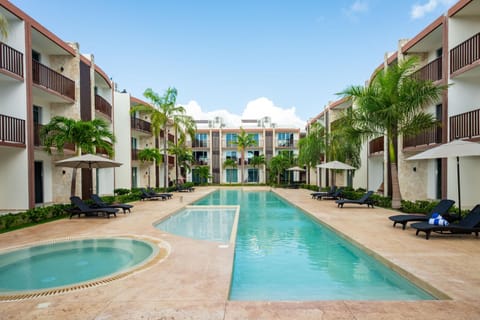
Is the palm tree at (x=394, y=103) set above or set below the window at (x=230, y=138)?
below

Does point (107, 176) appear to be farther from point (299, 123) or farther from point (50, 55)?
point (299, 123)

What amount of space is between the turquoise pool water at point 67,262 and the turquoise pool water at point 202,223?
2.33 m

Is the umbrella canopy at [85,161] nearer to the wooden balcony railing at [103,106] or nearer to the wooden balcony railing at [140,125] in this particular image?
the wooden balcony railing at [103,106]

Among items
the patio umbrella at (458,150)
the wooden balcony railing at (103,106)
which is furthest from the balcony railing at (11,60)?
the patio umbrella at (458,150)

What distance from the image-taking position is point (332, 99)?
3072cm

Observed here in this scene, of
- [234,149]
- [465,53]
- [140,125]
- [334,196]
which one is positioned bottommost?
[334,196]

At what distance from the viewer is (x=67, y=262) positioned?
705 centimetres

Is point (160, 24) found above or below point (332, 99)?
above

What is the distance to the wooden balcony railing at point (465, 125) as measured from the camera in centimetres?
1232

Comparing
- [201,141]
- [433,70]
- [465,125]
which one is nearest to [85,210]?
[465,125]

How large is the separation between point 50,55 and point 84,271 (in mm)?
15175

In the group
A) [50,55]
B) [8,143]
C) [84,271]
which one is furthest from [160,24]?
[84,271]

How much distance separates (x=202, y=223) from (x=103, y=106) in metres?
13.4

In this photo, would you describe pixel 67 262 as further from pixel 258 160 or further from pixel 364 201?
pixel 258 160
